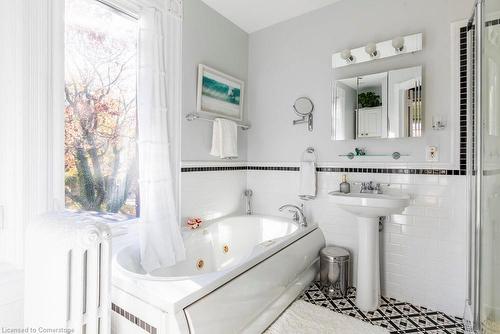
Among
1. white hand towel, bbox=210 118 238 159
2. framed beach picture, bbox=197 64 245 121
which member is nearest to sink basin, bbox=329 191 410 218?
white hand towel, bbox=210 118 238 159

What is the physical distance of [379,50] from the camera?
2.30 m

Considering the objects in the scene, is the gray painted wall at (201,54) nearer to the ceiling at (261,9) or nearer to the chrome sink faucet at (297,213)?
the ceiling at (261,9)

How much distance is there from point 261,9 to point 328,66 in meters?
0.88

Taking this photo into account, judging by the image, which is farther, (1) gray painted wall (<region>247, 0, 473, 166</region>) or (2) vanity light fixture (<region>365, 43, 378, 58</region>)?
(2) vanity light fixture (<region>365, 43, 378, 58</region>)

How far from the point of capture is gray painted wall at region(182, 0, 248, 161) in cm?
239

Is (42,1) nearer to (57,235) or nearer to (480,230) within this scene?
(57,235)

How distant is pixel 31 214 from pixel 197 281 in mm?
937

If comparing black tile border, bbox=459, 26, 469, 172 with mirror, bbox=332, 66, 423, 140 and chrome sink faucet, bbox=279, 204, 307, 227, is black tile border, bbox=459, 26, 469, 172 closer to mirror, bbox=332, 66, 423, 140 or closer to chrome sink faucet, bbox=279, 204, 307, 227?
mirror, bbox=332, 66, 423, 140

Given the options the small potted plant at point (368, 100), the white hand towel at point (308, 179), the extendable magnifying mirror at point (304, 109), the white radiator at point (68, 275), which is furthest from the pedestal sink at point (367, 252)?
the white radiator at point (68, 275)

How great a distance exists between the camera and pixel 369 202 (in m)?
1.96

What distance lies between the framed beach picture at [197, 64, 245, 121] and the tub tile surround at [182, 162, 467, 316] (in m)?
0.55

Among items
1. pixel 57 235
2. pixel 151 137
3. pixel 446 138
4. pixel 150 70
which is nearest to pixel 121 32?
pixel 150 70

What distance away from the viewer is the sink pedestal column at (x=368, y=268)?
212cm

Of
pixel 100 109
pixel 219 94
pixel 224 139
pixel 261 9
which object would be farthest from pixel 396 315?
pixel 261 9
